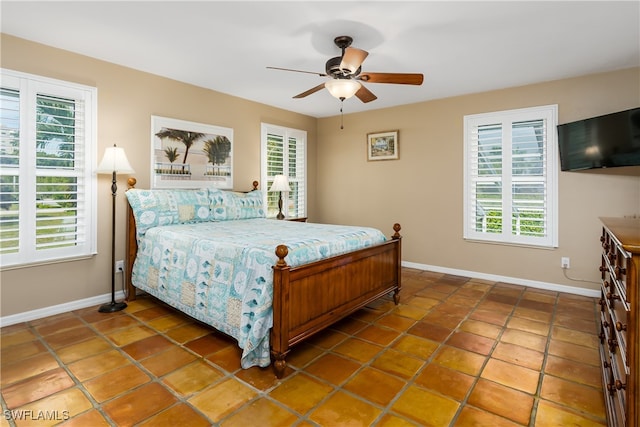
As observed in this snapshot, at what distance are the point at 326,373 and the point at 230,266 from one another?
1.02 metres

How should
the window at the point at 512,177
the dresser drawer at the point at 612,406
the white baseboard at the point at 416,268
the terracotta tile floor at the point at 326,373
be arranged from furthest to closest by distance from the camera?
the window at the point at 512,177 → the white baseboard at the point at 416,268 → the terracotta tile floor at the point at 326,373 → the dresser drawer at the point at 612,406

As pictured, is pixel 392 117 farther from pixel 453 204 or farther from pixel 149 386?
pixel 149 386

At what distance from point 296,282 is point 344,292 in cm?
68

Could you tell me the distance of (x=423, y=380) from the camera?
7.05 ft

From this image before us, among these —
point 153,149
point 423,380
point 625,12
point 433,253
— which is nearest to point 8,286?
point 153,149

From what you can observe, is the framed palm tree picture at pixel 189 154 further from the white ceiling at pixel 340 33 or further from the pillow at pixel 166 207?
the white ceiling at pixel 340 33

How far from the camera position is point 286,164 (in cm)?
560

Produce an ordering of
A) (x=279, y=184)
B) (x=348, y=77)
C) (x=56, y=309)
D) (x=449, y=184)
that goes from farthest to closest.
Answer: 1. (x=279, y=184)
2. (x=449, y=184)
3. (x=56, y=309)
4. (x=348, y=77)

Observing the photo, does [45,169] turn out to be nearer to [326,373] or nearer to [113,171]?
[113,171]

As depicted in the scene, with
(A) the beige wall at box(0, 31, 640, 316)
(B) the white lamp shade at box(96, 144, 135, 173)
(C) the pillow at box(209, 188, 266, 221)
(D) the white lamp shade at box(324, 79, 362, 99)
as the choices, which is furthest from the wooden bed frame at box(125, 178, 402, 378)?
(D) the white lamp shade at box(324, 79, 362, 99)

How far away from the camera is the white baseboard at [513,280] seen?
152 inches

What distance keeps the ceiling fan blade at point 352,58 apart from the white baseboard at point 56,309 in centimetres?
334

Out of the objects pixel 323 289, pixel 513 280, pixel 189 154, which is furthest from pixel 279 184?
pixel 513 280

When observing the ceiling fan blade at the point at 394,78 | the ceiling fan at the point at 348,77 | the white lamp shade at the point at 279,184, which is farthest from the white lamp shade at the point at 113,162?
the ceiling fan blade at the point at 394,78
